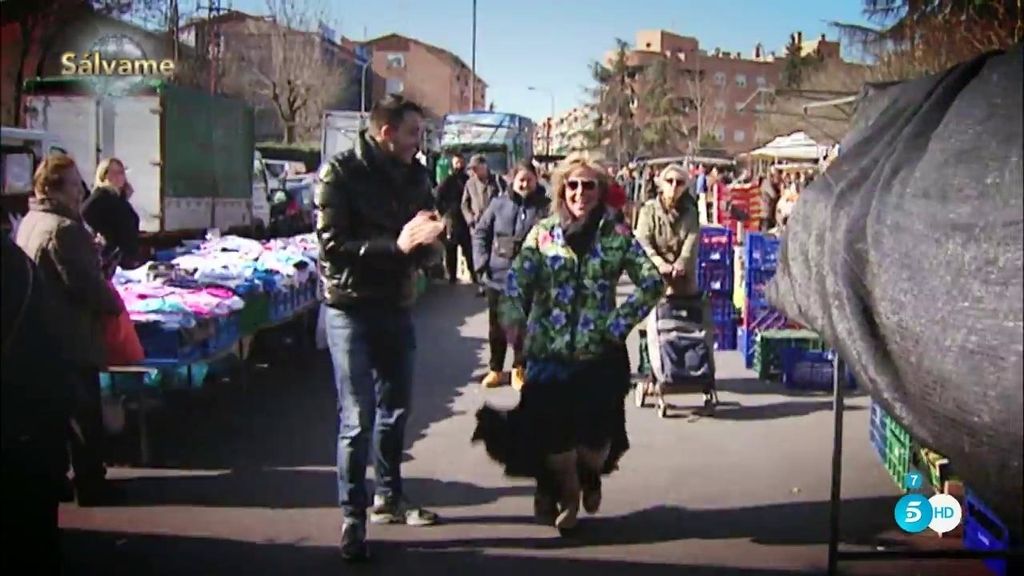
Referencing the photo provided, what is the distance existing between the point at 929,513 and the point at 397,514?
2793 millimetres

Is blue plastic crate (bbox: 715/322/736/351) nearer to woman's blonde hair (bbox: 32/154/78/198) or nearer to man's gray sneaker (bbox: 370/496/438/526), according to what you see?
man's gray sneaker (bbox: 370/496/438/526)

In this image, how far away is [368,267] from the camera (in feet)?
17.7

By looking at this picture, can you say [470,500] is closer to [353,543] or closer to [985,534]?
[353,543]

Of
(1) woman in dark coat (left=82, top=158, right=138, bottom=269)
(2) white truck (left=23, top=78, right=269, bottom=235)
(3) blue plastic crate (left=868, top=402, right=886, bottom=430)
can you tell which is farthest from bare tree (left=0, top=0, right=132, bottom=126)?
(3) blue plastic crate (left=868, top=402, right=886, bottom=430)

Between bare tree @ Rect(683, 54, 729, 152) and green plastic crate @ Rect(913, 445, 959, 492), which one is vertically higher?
bare tree @ Rect(683, 54, 729, 152)

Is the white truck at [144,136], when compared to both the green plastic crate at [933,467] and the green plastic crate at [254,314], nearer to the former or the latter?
the green plastic crate at [254,314]

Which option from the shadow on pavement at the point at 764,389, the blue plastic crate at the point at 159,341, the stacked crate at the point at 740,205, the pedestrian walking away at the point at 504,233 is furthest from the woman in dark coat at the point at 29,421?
the stacked crate at the point at 740,205

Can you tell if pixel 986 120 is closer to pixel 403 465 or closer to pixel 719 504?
pixel 719 504

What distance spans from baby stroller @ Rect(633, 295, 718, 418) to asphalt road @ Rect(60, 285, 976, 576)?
0.75 feet

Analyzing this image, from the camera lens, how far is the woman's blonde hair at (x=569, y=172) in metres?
5.87

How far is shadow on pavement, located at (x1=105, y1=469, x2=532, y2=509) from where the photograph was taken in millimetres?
6305

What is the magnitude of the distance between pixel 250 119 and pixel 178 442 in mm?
14349

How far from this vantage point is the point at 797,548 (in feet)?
18.7

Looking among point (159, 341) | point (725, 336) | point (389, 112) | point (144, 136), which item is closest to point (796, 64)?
point (144, 136)
